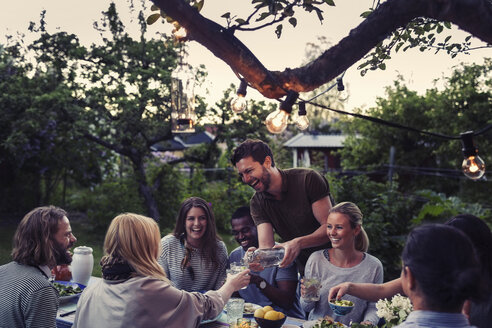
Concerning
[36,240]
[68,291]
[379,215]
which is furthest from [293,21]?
[379,215]

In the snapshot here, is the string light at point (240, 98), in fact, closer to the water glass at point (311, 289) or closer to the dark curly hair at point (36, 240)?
the water glass at point (311, 289)

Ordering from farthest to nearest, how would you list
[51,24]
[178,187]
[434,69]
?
[434,69] → [178,187] → [51,24]

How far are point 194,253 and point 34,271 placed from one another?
125 centimetres

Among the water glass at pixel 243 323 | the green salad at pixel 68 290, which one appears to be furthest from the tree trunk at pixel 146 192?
the water glass at pixel 243 323

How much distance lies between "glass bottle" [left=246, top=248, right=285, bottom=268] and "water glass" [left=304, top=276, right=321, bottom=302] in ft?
A: 0.87

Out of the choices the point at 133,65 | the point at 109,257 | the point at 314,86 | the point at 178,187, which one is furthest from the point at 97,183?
the point at 314,86

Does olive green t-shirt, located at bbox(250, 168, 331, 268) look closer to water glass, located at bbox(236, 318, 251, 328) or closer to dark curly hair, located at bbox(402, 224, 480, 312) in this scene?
water glass, located at bbox(236, 318, 251, 328)

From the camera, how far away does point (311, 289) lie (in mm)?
2502

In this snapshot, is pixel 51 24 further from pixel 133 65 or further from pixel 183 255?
pixel 183 255

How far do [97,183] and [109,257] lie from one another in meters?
7.31

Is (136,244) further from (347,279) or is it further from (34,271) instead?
(347,279)

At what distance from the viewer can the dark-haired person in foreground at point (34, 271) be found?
85.9 inches

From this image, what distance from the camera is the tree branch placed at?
1.65 meters

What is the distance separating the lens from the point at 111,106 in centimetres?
758
